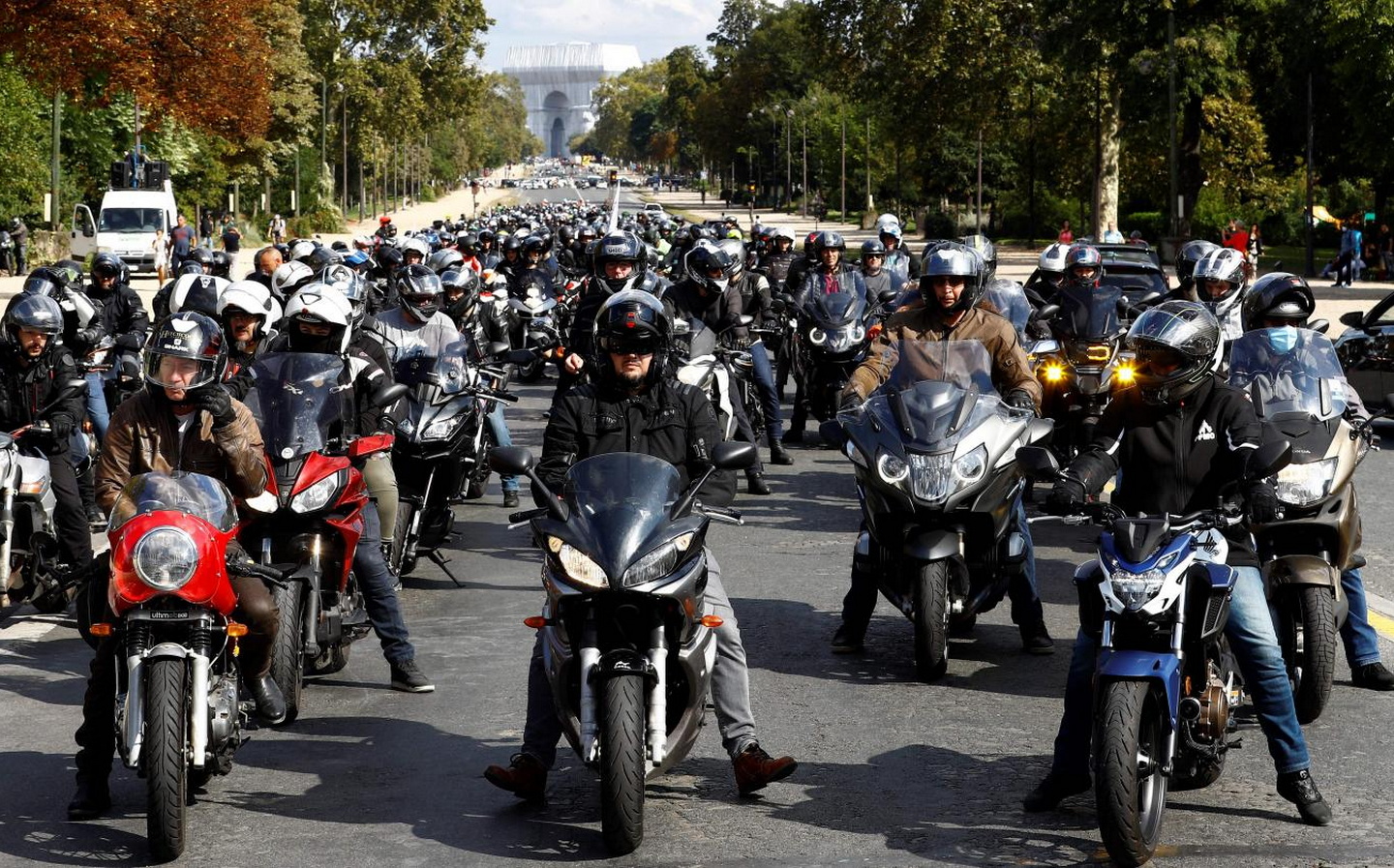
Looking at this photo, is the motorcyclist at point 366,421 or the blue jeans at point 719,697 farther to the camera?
the motorcyclist at point 366,421

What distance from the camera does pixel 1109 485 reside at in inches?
586

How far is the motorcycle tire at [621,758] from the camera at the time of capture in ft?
19.2

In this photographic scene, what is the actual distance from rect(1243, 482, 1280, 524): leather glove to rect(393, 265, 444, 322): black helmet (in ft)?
21.3

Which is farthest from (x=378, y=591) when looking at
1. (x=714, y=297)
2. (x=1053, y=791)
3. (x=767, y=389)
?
(x=767, y=389)

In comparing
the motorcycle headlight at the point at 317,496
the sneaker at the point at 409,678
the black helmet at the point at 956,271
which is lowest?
the sneaker at the point at 409,678

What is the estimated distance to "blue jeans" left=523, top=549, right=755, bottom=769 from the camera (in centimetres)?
650

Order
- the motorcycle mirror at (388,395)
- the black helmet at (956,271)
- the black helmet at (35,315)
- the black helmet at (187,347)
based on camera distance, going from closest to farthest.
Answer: the black helmet at (187,347), the motorcycle mirror at (388,395), the black helmet at (956,271), the black helmet at (35,315)

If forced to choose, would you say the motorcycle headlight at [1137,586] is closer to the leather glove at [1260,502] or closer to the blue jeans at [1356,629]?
the leather glove at [1260,502]

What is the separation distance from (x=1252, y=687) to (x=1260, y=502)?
604 mm

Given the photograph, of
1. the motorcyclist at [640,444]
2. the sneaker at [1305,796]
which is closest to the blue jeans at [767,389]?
the motorcyclist at [640,444]

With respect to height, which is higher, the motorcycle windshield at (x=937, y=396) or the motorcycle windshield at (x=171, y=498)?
the motorcycle windshield at (x=937, y=396)

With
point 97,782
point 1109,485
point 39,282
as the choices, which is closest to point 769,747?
point 97,782

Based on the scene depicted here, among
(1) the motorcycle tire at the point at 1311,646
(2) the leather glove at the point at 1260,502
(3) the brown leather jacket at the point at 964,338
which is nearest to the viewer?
(2) the leather glove at the point at 1260,502

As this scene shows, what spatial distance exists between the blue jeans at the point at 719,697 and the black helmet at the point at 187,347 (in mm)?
1671
